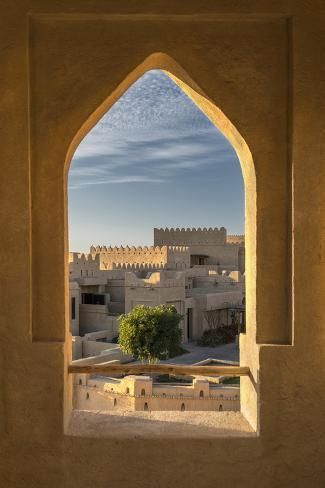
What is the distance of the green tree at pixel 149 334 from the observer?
18672mm

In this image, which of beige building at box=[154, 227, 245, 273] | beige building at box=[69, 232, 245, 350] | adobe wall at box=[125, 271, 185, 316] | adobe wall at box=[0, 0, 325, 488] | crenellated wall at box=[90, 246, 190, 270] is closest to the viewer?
adobe wall at box=[0, 0, 325, 488]

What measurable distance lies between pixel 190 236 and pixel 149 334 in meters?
24.4

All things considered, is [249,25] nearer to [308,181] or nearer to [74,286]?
[308,181]

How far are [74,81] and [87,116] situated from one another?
188 mm

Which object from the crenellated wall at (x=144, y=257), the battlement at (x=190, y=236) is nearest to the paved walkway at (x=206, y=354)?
the crenellated wall at (x=144, y=257)

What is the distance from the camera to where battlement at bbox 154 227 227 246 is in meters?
41.7

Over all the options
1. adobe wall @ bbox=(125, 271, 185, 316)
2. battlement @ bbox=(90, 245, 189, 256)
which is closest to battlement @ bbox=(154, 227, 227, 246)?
battlement @ bbox=(90, 245, 189, 256)

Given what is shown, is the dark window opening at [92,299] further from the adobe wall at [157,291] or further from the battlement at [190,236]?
the battlement at [190,236]

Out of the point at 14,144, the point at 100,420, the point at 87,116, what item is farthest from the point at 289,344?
the point at 14,144

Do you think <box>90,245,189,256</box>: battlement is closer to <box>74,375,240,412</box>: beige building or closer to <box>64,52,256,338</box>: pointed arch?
<box>74,375,240,412</box>: beige building

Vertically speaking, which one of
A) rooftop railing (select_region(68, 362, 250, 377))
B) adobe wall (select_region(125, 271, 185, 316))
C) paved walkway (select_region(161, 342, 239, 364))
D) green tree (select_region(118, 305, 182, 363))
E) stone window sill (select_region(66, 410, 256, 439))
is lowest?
paved walkway (select_region(161, 342, 239, 364))

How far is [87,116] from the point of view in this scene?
2.48 m

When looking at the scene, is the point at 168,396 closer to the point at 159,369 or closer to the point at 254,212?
the point at 159,369

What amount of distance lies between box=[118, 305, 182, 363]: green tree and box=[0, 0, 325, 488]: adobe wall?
16355 mm
